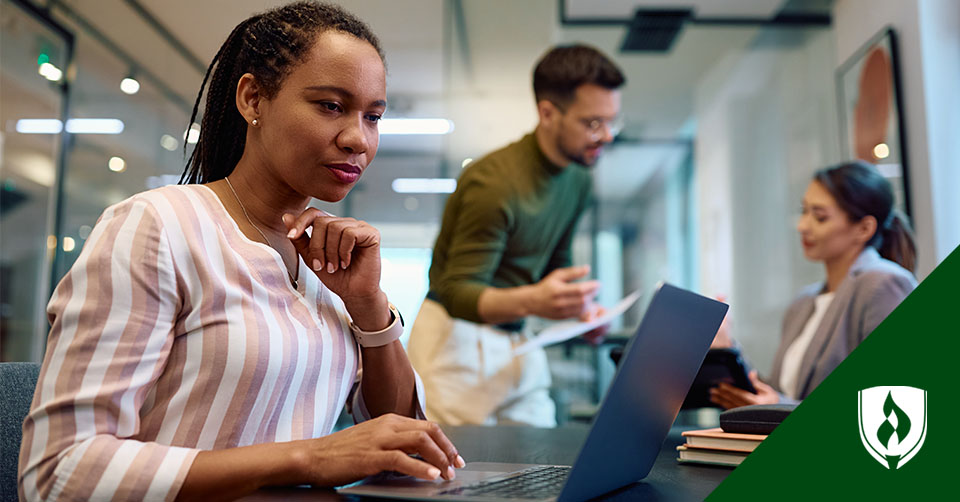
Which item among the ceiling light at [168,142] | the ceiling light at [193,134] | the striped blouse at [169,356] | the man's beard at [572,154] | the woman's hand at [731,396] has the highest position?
the ceiling light at [168,142]

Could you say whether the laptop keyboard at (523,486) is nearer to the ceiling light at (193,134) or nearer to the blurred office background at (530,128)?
the ceiling light at (193,134)

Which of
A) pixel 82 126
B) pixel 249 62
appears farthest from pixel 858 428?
pixel 82 126

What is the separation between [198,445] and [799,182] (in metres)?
3.91

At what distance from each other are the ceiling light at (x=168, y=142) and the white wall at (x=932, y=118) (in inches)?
140

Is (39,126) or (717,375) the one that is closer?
(717,375)

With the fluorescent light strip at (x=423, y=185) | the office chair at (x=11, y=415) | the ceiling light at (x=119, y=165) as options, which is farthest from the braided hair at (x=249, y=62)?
the ceiling light at (x=119, y=165)

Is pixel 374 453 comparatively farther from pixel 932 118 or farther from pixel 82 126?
pixel 82 126

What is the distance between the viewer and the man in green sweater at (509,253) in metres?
2.21

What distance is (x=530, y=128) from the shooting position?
3986 mm

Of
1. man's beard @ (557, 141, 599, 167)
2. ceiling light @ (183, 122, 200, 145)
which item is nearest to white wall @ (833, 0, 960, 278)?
man's beard @ (557, 141, 599, 167)

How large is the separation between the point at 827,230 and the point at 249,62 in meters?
2.27

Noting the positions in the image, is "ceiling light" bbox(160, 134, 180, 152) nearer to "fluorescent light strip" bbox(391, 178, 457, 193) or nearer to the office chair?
"fluorescent light strip" bbox(391, 178, 457, 193)

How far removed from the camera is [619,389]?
1.90ft

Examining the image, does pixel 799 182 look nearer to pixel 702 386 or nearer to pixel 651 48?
pixel 651 48
